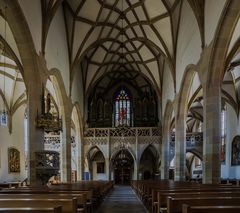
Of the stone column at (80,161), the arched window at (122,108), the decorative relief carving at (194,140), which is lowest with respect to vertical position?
the stone column at (80,161)

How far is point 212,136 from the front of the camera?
14625mm

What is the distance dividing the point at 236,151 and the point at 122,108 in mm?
13200

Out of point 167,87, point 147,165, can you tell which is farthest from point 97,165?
point 167,87

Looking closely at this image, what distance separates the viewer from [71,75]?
78.0 ft

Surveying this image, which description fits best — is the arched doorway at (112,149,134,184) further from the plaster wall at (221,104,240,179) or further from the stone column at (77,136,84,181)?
the plaster wall at (221,104,240,179)

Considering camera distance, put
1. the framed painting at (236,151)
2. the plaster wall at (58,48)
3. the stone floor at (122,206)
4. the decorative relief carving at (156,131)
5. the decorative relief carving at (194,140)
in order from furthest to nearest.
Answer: the decorative relief carving at (194,140) → the decorative relief carving at (156,131) → the framed painting at (236,151) → the plaster wall at (58,48) → the stone floor at (122,206)

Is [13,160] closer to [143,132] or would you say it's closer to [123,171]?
[143,132]

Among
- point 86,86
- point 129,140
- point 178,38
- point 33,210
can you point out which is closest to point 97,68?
point 86,86

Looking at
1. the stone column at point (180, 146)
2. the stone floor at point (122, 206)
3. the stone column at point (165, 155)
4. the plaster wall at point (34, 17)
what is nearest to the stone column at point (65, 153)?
the stone floor at point (122, 206)

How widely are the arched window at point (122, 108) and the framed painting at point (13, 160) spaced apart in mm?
10828

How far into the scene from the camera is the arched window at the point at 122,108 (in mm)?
36406

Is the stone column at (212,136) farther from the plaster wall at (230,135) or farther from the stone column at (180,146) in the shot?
the plaster wall at (230,135)

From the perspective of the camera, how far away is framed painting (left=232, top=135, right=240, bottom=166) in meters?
27.2

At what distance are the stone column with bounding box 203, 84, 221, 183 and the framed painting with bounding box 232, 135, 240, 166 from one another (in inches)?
526
